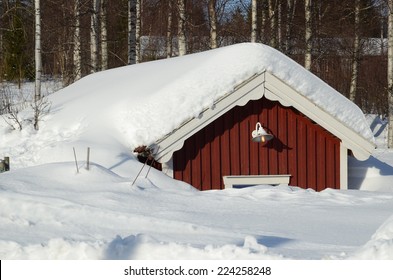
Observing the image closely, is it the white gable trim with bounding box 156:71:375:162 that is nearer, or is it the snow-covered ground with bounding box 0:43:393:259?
the snow-covered ground with bounding box 0:43:393:259

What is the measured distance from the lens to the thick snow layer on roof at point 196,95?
925 centimetres

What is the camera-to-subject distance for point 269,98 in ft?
31.2

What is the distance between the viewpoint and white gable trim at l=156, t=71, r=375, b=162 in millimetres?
9141

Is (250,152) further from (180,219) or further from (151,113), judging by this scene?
(180,219)

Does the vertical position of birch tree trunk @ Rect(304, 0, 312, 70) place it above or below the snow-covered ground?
above

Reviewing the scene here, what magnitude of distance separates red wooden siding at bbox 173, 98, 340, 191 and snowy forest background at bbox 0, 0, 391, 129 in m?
8.09

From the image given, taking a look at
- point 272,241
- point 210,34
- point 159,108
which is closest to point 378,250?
point 272,241

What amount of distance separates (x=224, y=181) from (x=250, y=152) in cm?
55

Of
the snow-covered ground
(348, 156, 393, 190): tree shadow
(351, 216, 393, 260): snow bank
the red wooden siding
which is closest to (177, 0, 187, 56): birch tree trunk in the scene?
the snow-covered ground

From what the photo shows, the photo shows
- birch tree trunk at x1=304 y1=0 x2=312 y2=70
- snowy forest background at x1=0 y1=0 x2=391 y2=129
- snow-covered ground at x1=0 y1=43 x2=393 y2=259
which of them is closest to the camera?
snow-covered ground at x1=0 y1=43 x2=393 y2=259

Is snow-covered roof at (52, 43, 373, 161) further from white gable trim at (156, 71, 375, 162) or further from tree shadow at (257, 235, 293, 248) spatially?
tree shadow at (257, 235, 293, 248)

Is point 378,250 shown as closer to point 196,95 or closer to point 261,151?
point 196,95

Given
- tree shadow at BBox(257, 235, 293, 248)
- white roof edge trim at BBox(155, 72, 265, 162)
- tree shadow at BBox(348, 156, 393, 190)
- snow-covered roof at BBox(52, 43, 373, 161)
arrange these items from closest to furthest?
tree shadow at BBox(257, 235, 293, 248), white roof edge trim at BBox(155, 72, 265, 162), snow-covered roof at BBox(52, 43, 373, 161), tree shadow at BBox(348, 156, 393, 190)
